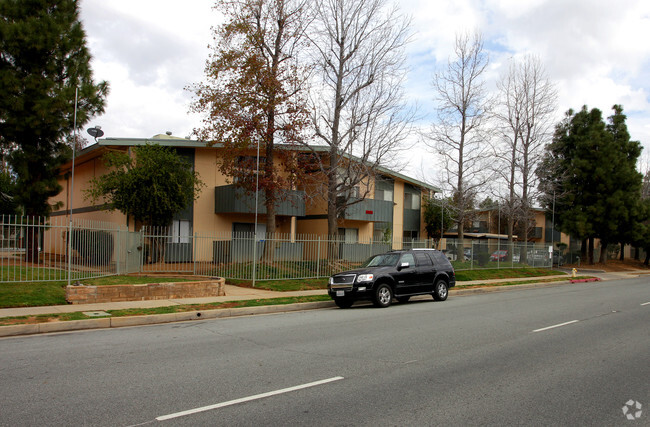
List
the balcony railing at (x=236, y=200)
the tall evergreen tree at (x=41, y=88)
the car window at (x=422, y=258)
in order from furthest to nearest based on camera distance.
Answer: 1. the balcony railing at (x=236, y=200)
2. the tall evergreen tree at (x=41, y=88)
3. the car window at (x=422, y=258)

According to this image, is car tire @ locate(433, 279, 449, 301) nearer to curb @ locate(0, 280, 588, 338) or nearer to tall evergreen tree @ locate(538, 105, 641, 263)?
curb @ locate(0, 280, 588, 338)

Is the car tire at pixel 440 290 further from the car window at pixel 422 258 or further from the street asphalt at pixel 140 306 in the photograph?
the street asphalt at pixel 140 306

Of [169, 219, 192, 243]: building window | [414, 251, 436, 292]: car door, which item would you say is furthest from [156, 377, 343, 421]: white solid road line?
[169, 219, 192, 243]: building window

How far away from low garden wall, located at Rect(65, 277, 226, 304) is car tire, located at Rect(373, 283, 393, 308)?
4.94 meters

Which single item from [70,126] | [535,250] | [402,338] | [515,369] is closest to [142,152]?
[70,126]

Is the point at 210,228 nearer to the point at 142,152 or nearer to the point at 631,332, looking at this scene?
the point at 142,152

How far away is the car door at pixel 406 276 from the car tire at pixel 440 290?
113cm

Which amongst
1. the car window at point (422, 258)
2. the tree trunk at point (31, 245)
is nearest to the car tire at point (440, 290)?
the car window at point (422, 258)

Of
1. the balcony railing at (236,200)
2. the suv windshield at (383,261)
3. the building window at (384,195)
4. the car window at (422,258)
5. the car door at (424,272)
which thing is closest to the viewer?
the suv windshield at (383,261)

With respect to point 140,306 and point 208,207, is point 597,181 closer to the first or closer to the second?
point 208,207

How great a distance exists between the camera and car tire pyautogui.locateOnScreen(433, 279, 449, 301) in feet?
51.8

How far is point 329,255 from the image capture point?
2023cm

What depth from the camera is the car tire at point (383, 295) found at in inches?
547

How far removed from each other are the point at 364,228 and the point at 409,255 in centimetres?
1947
